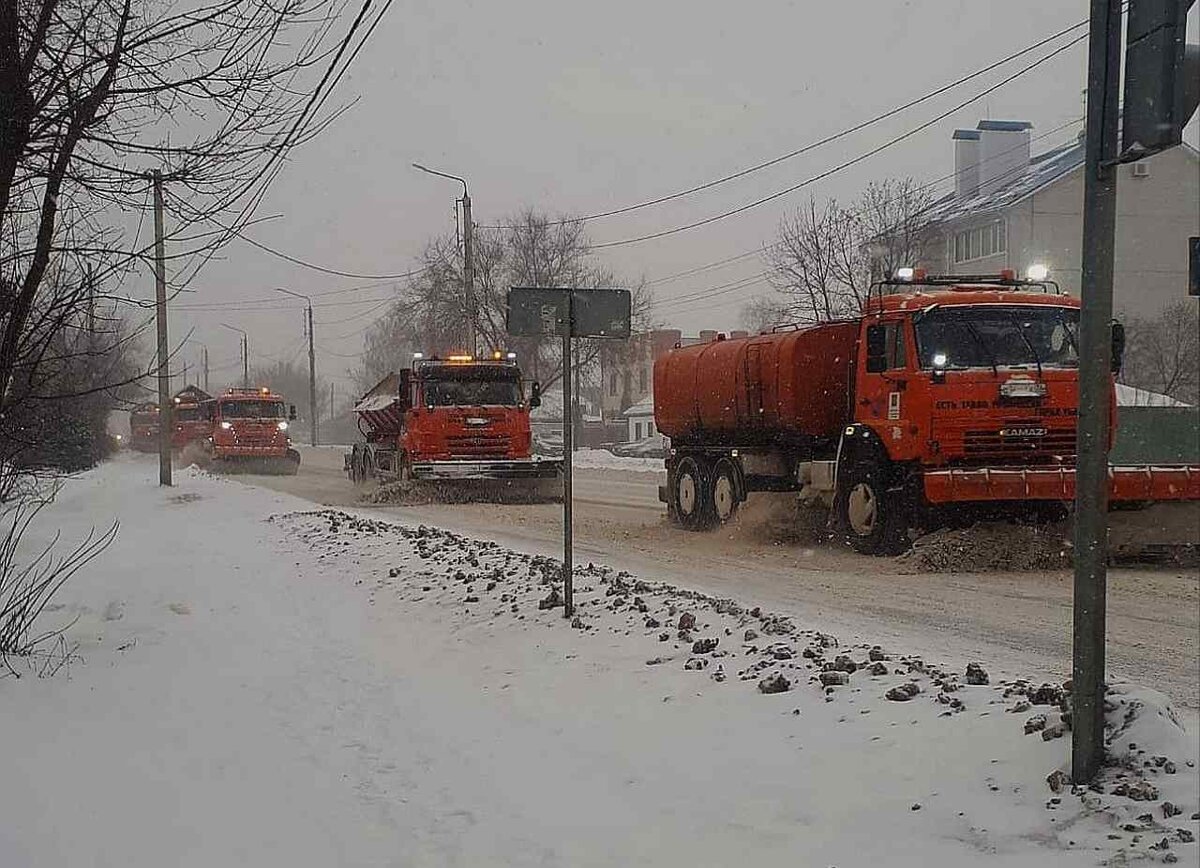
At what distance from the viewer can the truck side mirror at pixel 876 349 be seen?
12.0m

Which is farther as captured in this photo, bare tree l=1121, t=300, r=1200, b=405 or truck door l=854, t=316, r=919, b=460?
bare tree l=1121, t=300, r=1200, b=405

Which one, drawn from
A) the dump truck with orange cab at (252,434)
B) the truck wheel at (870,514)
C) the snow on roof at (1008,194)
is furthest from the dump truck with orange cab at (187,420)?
the truck wheel at (870,514)

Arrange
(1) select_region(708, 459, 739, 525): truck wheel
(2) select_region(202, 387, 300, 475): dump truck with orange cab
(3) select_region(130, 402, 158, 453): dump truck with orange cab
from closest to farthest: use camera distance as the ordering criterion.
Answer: (1) select_region(708, 459, 739, 525): truck wheel < (2) select_region(202, 387, 300, 475): dump truck with orange cab < (3) select_region(130, 402, 158, 453): dump truck with orange cab

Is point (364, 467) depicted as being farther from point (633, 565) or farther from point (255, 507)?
point (633, 565)

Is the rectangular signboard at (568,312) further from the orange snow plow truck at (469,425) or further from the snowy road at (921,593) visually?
the orange snow plow truck at (469,425)

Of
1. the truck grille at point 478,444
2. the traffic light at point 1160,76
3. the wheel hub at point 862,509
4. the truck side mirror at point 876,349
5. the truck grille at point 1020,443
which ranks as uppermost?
the traffic light at point 1160,76

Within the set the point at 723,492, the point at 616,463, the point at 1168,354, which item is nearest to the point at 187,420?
the point at 616,463

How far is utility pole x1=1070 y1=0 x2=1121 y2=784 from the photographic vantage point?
388 centimetres

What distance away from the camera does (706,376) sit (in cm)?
1577

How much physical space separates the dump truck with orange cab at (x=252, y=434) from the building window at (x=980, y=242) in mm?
20874

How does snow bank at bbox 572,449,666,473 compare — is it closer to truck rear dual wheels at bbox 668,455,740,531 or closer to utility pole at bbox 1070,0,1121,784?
truck rear dual wheels at bbox 668,455,740,531

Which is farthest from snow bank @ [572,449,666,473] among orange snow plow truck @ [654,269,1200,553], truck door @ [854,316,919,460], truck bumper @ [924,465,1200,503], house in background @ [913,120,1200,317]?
truck bumper @ [924,465,1200,503]

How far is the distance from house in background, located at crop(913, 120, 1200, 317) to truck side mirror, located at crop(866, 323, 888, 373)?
1.99 m

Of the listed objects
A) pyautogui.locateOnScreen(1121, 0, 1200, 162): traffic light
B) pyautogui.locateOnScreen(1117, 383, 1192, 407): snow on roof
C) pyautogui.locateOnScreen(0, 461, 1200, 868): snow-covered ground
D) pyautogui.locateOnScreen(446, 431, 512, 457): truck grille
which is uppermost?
pyautogui.locateOnScreen(1121, 0, 1200, 162): traffic light
